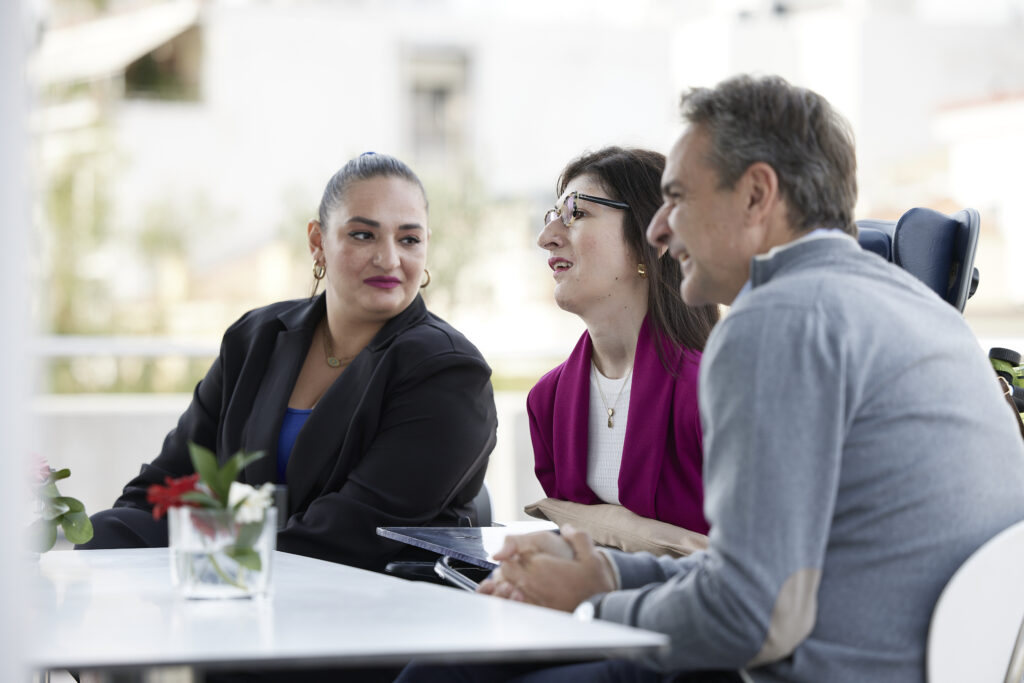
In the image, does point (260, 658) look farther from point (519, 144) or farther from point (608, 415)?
point (519, 144)

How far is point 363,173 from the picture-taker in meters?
2.50

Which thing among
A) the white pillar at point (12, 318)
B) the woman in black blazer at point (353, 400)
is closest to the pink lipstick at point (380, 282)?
the woman in black blazer at point (353, 400)

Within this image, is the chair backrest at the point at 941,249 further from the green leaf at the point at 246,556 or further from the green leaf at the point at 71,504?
the green leaf at the point at 71,504

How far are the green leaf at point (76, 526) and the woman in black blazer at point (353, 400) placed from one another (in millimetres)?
455

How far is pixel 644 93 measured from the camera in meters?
13.4

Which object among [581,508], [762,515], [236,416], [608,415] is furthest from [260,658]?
[236,416]

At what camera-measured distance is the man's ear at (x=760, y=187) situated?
4.62 feet

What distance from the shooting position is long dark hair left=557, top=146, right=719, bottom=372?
2203mm

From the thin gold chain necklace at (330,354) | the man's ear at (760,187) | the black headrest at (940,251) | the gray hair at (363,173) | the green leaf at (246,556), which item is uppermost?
the gray hair at (363,173)

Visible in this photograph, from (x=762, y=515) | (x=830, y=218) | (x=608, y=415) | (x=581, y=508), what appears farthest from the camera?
(x=608, y=415)

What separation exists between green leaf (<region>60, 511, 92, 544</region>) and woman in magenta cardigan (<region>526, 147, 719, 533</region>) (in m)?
0.90

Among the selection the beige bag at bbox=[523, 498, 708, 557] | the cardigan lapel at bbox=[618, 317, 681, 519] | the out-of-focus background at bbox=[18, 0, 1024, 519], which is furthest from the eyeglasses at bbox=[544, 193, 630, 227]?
the out-of-focus background at bbox=[18, 0, 1024, 519]

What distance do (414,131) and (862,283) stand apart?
1210 cm

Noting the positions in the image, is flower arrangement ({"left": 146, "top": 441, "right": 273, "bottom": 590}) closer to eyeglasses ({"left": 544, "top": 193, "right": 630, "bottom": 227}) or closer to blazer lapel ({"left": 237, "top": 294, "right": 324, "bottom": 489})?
blazer lapel ({"left": 237, "top": 294, "right": 324, "bottom": 489})
